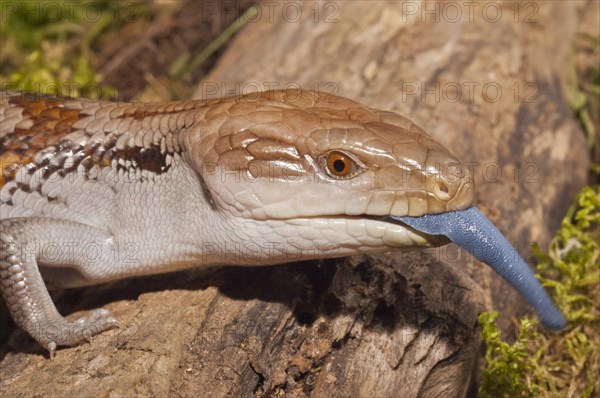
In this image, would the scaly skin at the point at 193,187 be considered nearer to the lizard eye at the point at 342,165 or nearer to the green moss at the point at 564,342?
the lizard eye at the point at 342,165

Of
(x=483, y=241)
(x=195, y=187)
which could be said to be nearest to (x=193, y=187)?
(x=195, y=187)

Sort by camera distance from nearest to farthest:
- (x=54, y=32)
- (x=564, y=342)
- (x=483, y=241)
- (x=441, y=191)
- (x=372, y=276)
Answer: (x=441, y=191), (x=483, y=241), (x=372, y=276), (x=564, y=342), (x=54, y=32)

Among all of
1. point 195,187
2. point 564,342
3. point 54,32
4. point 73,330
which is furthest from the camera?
point 54,32

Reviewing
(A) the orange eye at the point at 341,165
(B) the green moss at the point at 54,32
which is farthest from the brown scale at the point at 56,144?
(B) the green moss at the point at 54,32

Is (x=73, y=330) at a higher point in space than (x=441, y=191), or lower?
lower

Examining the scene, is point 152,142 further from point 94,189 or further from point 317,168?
point 317,168

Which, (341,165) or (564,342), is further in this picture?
(564,342)

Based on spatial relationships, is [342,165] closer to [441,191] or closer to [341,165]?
[341,165]
